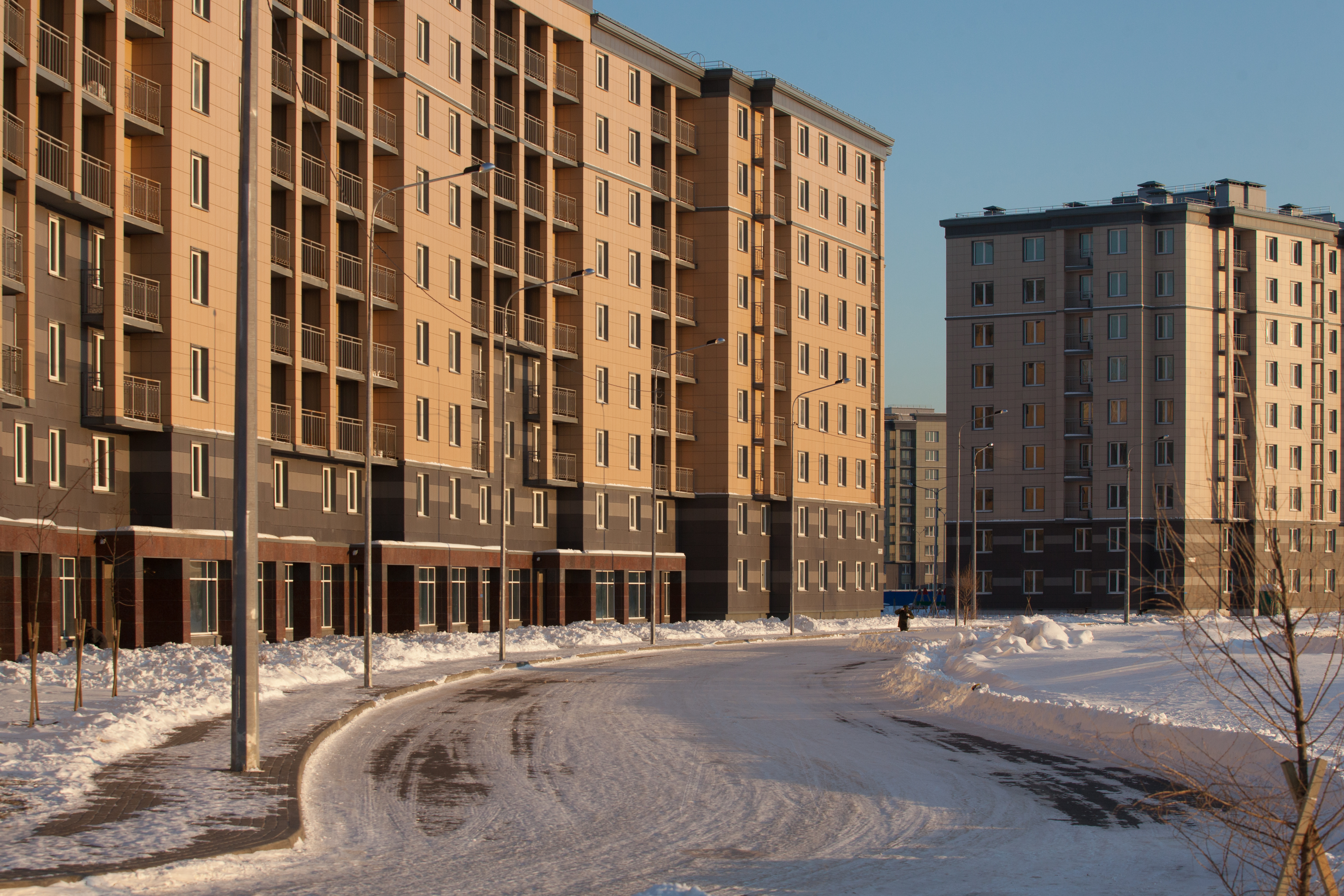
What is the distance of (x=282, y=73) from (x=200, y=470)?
14586 millimetres

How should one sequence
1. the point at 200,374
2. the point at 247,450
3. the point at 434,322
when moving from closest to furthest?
the point at 247,450, the point at 200,374, the point at 434,322

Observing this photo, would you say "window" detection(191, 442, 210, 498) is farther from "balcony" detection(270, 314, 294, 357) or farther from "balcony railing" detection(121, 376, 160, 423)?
"balcony" detection(270, 314, 294, 357)

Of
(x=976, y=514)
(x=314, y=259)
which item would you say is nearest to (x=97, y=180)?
(x=314, y=259)

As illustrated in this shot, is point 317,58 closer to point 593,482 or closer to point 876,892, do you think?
point 593,482

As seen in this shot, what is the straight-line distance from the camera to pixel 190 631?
1594 inches

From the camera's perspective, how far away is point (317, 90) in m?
48.4

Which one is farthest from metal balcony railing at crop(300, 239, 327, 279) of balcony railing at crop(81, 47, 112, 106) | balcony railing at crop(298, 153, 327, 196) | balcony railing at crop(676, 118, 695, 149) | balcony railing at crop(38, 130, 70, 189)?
balcony railing at crop(676, 118, 695, 149)

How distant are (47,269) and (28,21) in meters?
6.55

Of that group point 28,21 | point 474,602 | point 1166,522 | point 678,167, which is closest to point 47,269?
point 28,21

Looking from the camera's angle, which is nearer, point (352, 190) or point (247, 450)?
point (247, 450)

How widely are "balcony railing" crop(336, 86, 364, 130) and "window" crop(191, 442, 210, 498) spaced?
1438 centimetres

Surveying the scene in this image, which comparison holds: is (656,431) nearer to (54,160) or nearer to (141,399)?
(141,399)

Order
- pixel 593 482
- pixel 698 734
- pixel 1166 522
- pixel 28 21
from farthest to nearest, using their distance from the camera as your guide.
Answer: pixel 593 482, pixel 28 21, pixel 698 734, pixel 1166 522

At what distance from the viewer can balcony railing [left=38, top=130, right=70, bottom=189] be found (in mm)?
36719
